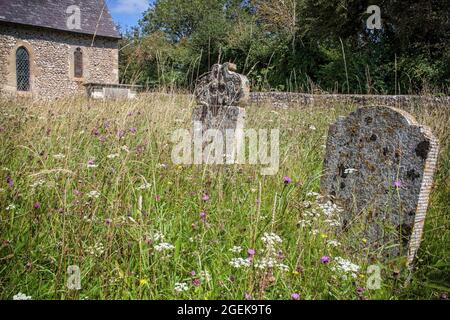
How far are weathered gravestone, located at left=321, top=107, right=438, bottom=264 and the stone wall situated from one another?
18.3 m

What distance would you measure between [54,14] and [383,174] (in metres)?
23.1

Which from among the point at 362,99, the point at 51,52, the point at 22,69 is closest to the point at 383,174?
the point at 362,99

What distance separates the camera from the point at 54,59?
21.6 metres

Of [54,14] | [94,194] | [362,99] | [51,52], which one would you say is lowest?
[94,194]

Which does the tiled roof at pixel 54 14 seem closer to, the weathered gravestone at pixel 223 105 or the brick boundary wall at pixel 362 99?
the brick boundary wall at pixel 362 99

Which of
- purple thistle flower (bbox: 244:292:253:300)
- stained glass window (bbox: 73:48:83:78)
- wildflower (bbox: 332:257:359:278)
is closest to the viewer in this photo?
purple thistle flower (bbox: 244:292:253:300)

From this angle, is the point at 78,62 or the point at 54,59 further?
the point at 78,62

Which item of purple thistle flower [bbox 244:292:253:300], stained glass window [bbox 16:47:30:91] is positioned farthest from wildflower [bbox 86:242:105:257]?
stained glass window [bbox 16:47:30:91]

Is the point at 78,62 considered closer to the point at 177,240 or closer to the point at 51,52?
the point at 51,52

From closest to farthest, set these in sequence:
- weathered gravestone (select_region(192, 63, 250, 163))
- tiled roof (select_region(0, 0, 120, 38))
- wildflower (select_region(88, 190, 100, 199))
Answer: wildflower (select_region(88, 190, 100, 199))
weathered gravestone (select_region(192, 63, 250, 163))
tiled roof (select_region(0, 0, 120, 38))

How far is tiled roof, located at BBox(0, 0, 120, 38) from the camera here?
64.3 ft

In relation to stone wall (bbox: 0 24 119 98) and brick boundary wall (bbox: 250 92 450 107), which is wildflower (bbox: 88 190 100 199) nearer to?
brick boundary wall (bbox: 250 92 450 107)

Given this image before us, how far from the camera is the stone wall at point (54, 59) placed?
1973 cm

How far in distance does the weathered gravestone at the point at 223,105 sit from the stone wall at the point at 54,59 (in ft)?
52.5
